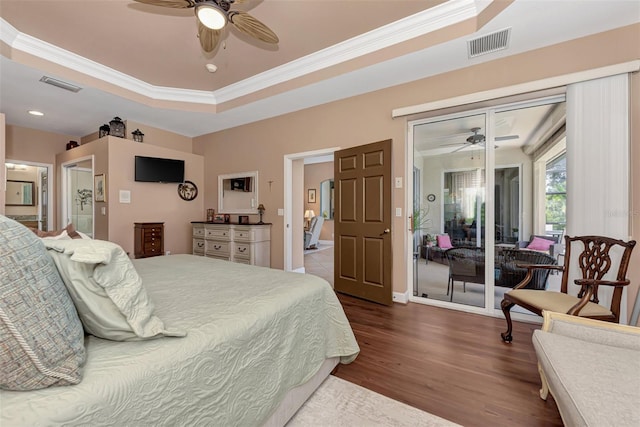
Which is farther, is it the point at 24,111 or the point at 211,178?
the point at 211,178

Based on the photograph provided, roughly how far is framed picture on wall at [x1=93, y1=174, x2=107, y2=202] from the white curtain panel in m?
5.97

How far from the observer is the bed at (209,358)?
692 millimetres

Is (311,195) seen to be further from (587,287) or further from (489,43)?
(587,287)

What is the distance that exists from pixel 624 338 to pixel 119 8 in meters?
4.41

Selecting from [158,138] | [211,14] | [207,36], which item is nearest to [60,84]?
[158,138]

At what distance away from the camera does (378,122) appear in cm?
346

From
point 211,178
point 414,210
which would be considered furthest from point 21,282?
point 211,178

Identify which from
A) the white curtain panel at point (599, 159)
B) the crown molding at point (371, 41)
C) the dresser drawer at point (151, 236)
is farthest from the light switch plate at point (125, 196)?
the white curtain panel at point (599, 159)

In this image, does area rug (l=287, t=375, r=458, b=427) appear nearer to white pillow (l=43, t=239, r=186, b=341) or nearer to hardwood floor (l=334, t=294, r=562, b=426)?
hardwood floor (l=334, t=294, r=562, b=426)

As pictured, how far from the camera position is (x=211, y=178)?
5.35 metres

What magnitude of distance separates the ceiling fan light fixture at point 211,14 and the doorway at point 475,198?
239 centimetres

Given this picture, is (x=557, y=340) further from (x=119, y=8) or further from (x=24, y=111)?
(x=24, y=111)

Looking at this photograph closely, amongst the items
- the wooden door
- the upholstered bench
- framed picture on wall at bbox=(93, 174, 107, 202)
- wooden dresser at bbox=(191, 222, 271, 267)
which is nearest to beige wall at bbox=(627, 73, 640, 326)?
the upholstered bench

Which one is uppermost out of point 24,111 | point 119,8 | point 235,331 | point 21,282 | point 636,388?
point 119,8
